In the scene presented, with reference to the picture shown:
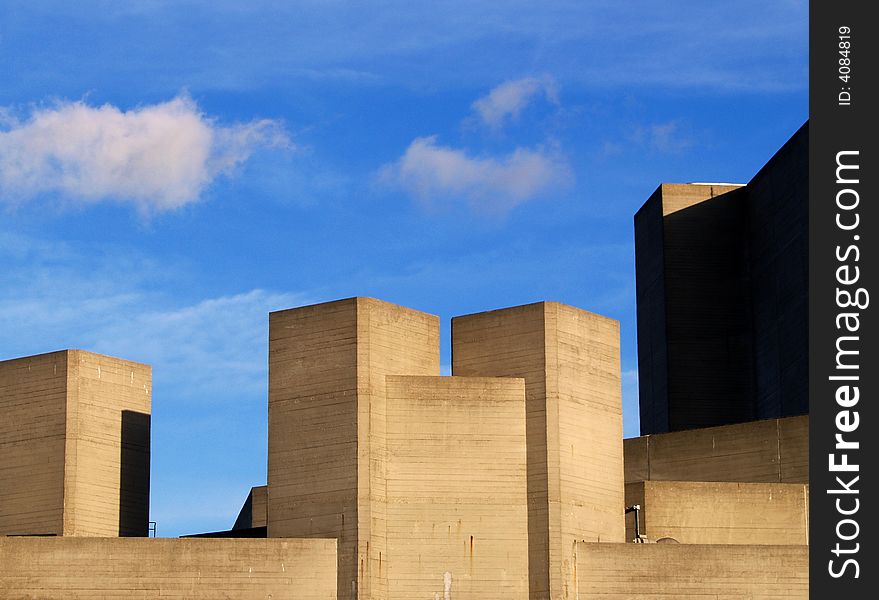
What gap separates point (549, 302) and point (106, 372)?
38.3 feet

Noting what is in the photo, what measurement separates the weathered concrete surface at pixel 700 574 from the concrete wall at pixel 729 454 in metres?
6.82

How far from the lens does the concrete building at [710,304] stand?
59875 mm

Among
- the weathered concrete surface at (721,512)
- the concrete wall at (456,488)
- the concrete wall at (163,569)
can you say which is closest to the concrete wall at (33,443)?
the concrete wall at (163,569)

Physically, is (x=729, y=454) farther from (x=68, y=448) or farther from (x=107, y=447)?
(x=68, y=448)

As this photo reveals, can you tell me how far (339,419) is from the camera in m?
38.3

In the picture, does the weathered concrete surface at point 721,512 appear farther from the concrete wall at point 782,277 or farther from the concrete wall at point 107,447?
the concrete wall at point 107,447

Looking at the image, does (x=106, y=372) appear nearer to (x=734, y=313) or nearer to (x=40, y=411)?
(x=40, y=411)

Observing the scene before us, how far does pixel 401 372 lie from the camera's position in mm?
39250
